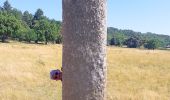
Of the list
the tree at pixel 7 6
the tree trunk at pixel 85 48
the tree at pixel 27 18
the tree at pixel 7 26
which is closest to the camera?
the tree trunk at pixel 85 48

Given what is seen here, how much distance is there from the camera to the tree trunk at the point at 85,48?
3.23m

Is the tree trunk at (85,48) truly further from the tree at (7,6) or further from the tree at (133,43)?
the tree at (7,6)

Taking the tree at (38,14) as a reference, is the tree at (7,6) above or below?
above

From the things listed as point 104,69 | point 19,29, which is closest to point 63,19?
point 104,69

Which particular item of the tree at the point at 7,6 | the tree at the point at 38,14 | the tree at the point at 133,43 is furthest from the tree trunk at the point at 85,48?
the tree at the point at 7,6

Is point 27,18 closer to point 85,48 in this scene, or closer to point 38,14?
point 38,14

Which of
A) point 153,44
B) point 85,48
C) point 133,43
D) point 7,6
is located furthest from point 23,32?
point 85,48

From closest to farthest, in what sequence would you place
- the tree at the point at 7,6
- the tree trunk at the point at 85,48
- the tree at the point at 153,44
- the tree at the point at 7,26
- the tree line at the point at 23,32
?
the tree trunk at the point at 85,48 < the tree at the point at 7,26 < the tree line at the point at 23,32 < the tree at the point at 153,44 < the tree at the point at 7,6

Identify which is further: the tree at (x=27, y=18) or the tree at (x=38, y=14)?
the tree at (x=38, y=14)

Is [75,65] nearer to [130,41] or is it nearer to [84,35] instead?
[84,35]

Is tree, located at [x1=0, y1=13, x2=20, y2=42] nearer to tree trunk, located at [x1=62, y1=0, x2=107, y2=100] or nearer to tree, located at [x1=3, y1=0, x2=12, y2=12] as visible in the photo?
tree, located at [x1=3, y1=0, x2=12, y2=12]

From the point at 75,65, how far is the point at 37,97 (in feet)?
32.2

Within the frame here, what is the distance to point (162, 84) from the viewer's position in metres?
20.1

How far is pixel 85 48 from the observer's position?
10.6 ft
